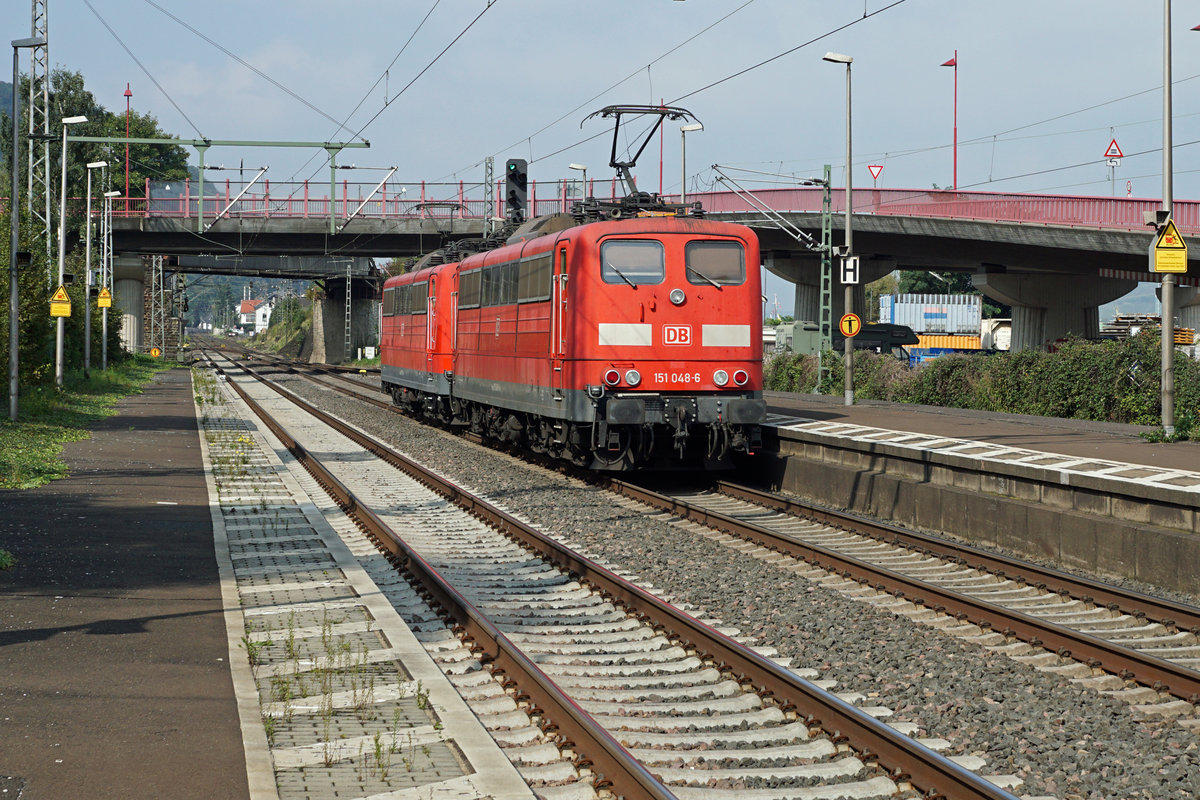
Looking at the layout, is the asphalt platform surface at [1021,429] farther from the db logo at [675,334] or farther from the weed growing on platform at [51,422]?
the weed growing on platform at [51,422]

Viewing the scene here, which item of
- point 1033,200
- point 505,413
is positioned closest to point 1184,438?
point 505,413

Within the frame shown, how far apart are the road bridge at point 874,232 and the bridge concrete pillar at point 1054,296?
0.05 metres

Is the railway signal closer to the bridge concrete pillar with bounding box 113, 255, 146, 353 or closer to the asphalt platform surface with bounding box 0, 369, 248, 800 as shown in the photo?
the asphalt platform surface with bounding box 0, 369, 248, 800

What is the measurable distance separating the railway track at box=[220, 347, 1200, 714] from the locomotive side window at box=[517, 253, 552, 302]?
4.27 meters

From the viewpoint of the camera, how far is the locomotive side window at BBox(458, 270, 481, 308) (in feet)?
75.3

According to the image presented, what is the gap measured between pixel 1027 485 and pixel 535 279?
8.03 meters

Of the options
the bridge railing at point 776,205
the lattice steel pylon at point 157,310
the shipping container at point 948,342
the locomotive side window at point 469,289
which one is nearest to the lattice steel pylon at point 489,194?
the bridge railing at point 776,205

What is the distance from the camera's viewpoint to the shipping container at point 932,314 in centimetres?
8950

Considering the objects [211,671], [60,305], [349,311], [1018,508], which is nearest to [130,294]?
[349,311]

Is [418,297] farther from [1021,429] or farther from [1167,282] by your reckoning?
[1167,282]

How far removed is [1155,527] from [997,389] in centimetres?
1633

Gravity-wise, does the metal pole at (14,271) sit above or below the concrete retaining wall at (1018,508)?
above

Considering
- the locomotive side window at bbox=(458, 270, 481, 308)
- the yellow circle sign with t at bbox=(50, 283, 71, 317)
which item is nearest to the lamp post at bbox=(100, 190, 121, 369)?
the yellow circle sign with t at bbox=(50, 283, 71, 317)

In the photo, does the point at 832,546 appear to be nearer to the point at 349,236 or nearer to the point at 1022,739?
the point at 1022,739
